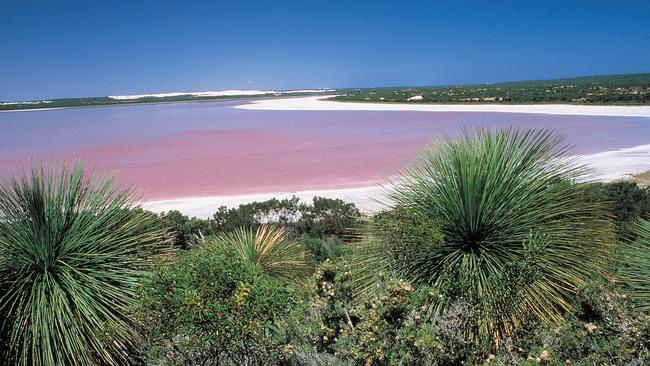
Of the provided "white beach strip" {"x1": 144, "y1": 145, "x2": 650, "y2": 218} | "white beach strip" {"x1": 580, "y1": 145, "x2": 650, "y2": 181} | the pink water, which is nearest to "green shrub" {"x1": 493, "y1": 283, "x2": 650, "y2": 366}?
the pink water

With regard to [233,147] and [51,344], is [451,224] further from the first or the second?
[233,147]

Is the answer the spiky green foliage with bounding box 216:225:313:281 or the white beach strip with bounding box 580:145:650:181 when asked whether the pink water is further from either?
the spiky green foliage with bounding box 216:225:313:281

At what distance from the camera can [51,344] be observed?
13.7ft

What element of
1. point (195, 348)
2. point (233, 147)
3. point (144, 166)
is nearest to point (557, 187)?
point (195, 348)

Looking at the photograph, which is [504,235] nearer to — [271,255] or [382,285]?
[382,285]

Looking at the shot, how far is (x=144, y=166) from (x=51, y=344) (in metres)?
17.5

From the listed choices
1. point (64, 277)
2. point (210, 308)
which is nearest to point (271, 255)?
point (64, 277)

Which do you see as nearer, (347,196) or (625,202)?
(625,202)

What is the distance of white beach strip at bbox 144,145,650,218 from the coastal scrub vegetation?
6.52 meters

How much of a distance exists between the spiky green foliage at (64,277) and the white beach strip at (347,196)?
742cm

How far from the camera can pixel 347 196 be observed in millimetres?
13961

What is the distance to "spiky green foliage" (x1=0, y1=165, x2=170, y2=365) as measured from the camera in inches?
162

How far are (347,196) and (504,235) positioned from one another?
31.2ft

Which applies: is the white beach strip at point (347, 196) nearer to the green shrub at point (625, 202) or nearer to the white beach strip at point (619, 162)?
the white beach strip at point (619, 162)
